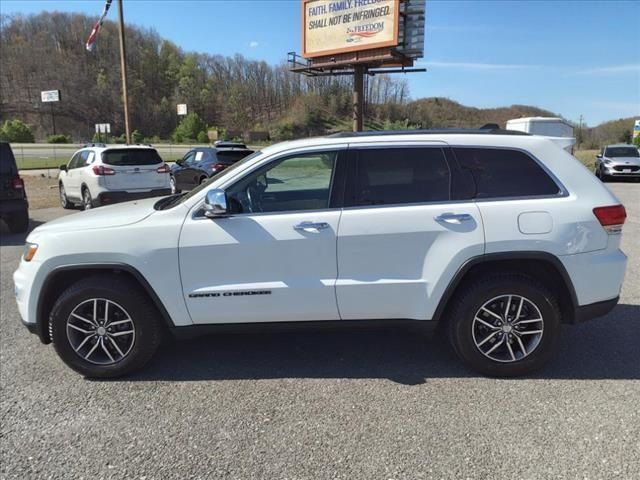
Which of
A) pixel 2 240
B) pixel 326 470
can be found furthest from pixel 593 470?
pixel 2 240

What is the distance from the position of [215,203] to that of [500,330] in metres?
2.22

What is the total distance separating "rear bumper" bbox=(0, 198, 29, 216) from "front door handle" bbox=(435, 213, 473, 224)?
28.5 ft

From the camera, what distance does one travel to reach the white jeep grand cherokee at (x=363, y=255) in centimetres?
339

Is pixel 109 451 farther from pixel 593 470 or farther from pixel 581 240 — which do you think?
pixel 581 240

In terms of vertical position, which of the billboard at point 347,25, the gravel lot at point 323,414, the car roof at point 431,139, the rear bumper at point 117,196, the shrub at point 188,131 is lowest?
the gravel lot at point 323,414

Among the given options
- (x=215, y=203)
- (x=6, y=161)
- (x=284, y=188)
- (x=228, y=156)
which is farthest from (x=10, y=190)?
(x=228, y=156)

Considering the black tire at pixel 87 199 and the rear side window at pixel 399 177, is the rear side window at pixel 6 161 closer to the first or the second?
the black tire at pixel 87 199

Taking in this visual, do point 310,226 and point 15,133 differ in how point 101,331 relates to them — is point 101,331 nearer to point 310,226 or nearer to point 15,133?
point 310,226

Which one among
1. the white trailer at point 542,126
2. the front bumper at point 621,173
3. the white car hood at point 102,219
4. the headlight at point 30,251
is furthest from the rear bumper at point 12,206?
the front bumper at point 621,173

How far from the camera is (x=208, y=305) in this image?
3477mm

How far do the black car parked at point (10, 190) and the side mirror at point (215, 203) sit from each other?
736 centimetres

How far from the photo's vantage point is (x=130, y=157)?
11594mm

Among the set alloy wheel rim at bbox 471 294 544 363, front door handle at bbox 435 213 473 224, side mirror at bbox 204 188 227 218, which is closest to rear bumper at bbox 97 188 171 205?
side mirror at bbox 204 188 227 218

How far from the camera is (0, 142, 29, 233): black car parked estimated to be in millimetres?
8891
